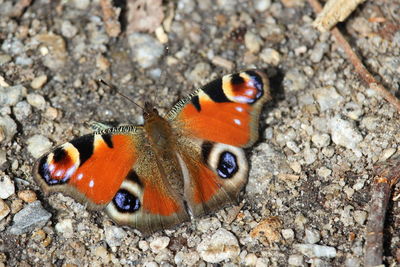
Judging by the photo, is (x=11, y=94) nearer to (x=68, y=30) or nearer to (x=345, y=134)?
(x=68, y=30)

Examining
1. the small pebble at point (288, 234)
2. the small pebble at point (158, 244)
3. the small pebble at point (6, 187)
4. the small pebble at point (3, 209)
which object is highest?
the small pebble at point (288, 234)

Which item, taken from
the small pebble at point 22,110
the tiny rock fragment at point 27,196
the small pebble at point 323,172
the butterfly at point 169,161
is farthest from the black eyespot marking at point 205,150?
the small pebble at point 22,110

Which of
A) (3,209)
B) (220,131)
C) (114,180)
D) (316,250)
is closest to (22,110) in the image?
(3,209)

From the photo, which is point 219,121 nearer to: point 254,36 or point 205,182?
point 205,182

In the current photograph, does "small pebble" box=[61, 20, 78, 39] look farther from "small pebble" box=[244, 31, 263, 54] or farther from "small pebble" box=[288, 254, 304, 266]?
"small pebble" box=[288, 254, 304, 266]

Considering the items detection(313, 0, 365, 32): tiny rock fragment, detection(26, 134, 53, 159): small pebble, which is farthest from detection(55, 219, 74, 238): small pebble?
detection(313, 0, 365, 32): tiny rock fragment

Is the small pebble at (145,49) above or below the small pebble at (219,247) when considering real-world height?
above

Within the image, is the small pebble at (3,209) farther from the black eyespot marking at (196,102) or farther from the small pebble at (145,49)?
the small pebble at (145,49)
